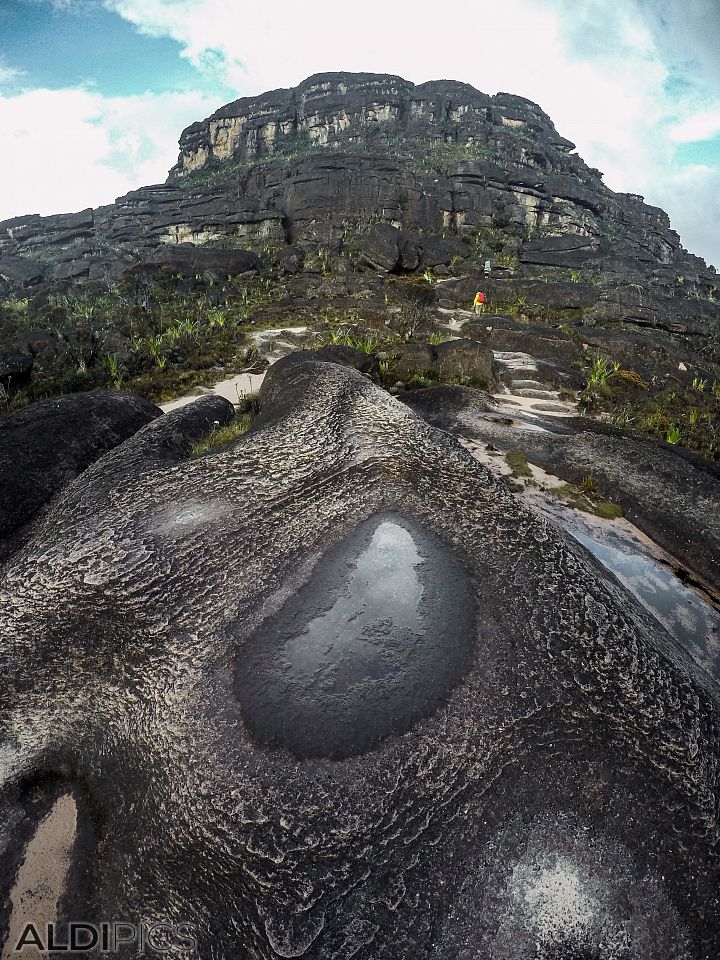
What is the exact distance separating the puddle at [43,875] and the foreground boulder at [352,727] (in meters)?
0.05

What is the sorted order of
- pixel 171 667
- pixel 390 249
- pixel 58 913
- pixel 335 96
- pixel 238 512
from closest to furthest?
pixel 58 913 → pixel 171 667 → pixel 238 512 → pixel 390 249 → pixel 335 96

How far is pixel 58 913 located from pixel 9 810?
0.64 meters

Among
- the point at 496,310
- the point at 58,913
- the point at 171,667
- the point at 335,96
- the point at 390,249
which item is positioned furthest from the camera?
the point at 335,96

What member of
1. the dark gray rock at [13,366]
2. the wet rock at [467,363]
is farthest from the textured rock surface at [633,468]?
the dark gray rock at [13,366]

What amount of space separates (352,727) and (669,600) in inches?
175

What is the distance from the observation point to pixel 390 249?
36562mm

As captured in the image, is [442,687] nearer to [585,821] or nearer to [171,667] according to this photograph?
[585,821]

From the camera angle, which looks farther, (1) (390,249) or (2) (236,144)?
(2) (236,144)

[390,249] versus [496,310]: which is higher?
[390,249]

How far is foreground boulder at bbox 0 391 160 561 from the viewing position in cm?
459

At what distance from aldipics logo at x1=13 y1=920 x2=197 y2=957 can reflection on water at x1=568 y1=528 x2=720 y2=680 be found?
4585mm

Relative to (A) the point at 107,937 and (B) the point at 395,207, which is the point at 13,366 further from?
(B) the point at 395,207

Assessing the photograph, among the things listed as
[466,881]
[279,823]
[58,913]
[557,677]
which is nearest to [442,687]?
[557,677]

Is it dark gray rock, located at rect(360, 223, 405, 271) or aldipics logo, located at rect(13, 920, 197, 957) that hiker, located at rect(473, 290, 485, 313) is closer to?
dark gray rock, located at rect(360, 223, 405, 271)
